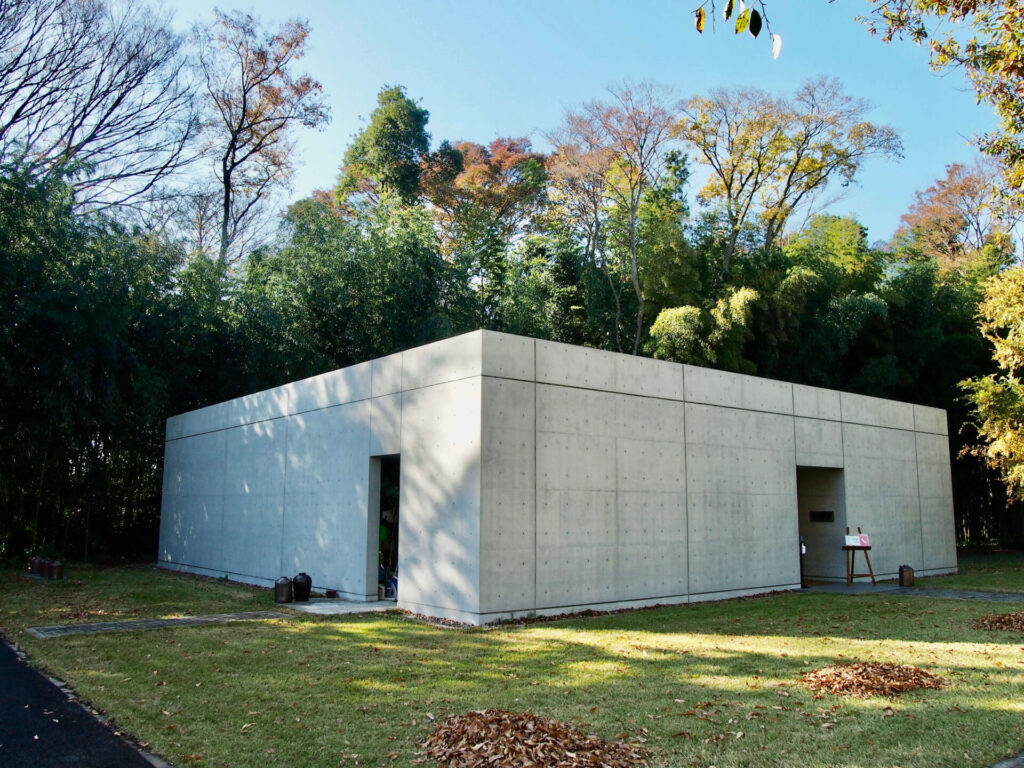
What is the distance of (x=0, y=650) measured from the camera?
702 cm

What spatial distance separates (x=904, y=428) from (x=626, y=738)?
40.8ft

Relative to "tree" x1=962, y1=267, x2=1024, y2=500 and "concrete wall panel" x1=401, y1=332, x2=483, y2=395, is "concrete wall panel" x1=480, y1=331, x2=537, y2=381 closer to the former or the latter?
"concrete wall panel" x1=401, y1=332, x2=483, y2=395

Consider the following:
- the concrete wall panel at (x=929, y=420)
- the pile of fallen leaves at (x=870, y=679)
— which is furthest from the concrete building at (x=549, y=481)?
the pile of fallen leaves at (x=870, y=679)

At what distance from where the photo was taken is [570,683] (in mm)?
5398

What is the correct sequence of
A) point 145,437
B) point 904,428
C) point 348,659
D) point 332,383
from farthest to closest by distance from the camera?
point 145,437 → point 904,428 → point 332,383 → point 348,659

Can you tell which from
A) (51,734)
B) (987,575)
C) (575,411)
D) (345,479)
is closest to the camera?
(51,734)

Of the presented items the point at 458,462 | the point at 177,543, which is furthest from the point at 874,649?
the point at 177,543

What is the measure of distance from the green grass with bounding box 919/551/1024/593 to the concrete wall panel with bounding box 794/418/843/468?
2.57 m

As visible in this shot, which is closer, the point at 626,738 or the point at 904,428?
the point at 626,738

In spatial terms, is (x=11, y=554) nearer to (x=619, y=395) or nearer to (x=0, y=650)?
(x=0, y=650)

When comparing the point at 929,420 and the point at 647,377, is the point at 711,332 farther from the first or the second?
the point at 647,377

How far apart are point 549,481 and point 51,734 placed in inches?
217

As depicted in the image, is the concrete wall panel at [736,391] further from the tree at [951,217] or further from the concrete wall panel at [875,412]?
the tree at [951,217]

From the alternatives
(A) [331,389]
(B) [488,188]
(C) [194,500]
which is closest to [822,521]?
(A) [331,389]
